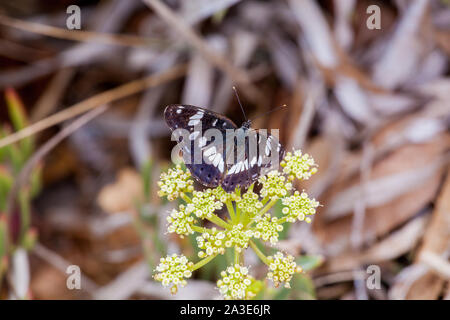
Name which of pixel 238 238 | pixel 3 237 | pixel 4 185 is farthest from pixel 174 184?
pixel 4 185

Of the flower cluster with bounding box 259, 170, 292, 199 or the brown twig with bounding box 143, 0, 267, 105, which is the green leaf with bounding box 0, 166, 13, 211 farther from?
the flower cluster with bounding box 259, 170, 292, 199

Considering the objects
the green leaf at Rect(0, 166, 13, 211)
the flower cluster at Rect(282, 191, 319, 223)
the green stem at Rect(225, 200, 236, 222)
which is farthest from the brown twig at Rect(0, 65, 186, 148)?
the flower cluster at Rect(282, 191, 319, 223)

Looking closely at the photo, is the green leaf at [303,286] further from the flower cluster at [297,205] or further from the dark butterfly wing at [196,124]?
the dark butterfly wing at [196,124]

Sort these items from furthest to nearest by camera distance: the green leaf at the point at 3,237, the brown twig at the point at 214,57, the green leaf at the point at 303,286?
1. the brown twig at the point at 214,57
2. the green leaf at the point at 3,237
3. the green leaf at the point at 303,286

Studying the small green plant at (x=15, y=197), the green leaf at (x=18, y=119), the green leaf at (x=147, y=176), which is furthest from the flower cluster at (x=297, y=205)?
the green leaf at (x=18, y=119)

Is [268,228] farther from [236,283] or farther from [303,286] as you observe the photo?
[303,286]

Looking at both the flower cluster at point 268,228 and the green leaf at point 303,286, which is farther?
the green leaf at point 303,286

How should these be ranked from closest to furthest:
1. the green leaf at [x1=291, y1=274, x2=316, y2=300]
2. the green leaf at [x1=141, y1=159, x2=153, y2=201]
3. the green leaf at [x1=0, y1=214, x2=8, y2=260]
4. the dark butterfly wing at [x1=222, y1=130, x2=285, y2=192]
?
the dark butterfly wing at [x1=222, y1=130, x2=285, y2=192]
the green leaf at [x1=291, y1=274, x2=316, y2=300]
the green leaf at [x1=0, y1=214, x2=8, y2=260]
the green leaf at [x1=141, y1=159, x2=153, y2=201]

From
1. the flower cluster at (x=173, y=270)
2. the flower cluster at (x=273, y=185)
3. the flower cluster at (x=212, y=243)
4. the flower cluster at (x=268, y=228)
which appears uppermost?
the flower cluster at (x=273, y=185)
